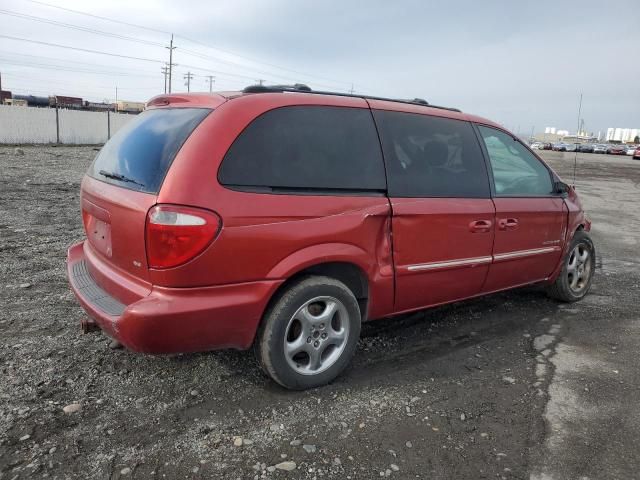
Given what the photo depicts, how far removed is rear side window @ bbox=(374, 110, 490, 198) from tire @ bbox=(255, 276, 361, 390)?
0.79m

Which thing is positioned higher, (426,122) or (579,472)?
(426,122)

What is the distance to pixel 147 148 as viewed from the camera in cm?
298

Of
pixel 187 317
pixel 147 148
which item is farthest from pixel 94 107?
pixel 187 317

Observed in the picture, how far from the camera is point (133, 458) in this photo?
248 cm

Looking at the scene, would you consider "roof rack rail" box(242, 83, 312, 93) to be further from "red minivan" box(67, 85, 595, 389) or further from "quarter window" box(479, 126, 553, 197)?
"quarter window" box(479, 126, 553, 197)

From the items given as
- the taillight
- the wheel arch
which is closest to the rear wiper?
the taillight

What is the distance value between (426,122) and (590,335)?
226cm

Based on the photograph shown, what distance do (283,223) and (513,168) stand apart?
2411 millimetres

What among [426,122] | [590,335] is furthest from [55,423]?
[590,335]

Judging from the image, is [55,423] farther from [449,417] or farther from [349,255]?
[449,417]

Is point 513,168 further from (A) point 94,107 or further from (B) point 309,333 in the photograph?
(A) point 94,107

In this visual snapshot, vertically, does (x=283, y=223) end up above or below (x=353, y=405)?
above

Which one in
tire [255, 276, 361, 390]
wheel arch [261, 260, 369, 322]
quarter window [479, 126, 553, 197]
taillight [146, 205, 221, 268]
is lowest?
tire [255, 276, 361, 390]

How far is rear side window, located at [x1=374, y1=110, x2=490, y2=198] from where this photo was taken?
3.41m
